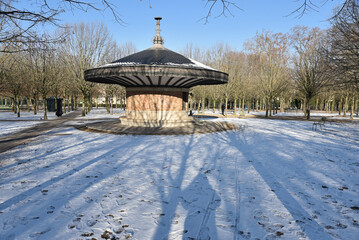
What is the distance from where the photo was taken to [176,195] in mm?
4625

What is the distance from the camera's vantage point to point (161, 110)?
54.5 ft

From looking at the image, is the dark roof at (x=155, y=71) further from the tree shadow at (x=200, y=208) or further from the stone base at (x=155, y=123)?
the tree shadow at (x=200, y=208)

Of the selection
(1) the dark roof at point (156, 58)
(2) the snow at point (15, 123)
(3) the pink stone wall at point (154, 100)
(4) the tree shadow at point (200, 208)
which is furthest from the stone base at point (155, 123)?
(4) the tree shadow at point (200, 208)

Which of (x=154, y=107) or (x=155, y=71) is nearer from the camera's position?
(x=155, y=71)

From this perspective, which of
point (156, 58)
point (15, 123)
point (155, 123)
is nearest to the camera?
point (156, 58)

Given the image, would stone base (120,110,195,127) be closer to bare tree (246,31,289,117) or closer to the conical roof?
the conical roof

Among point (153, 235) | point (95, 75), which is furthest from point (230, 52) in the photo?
point (153, 235)

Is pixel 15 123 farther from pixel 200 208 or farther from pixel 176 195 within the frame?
pixel 200 208

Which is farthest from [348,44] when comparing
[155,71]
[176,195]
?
[176,195]

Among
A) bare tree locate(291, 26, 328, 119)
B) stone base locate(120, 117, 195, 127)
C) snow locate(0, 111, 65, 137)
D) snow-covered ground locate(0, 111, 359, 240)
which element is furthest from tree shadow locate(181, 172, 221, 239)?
bare tree locate(291, 26, 328, 119)

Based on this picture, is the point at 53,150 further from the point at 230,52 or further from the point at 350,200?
the point at 230,52

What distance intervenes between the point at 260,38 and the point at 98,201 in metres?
33.9

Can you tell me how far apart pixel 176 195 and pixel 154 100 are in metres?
12.5

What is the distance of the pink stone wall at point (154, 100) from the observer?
16.5m
